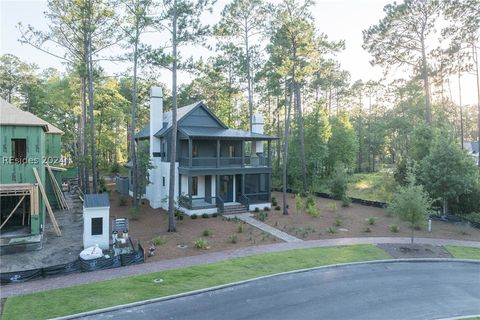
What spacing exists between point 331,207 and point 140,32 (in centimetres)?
2017

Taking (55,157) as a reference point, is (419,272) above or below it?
below

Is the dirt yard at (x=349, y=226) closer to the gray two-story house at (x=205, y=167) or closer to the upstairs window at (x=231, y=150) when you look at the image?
the gray two-story house at (x=205, y=167)

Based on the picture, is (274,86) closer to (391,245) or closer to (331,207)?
(331,207)

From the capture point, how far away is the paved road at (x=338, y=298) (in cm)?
1036

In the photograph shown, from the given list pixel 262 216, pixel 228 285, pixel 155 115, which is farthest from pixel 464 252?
pixel 155 115

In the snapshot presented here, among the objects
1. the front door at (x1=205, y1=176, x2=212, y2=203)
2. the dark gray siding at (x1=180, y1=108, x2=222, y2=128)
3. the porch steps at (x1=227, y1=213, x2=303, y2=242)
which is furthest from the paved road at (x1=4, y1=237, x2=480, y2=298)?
the dark gray siding at (x1=180, y1=108, x2=222, y2=128)

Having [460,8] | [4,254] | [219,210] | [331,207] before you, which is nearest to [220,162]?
[219,210]

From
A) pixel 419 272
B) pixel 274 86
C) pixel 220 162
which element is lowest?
pixel 419 272

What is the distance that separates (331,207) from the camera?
27.4 meters

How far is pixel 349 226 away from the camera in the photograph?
2222 cm

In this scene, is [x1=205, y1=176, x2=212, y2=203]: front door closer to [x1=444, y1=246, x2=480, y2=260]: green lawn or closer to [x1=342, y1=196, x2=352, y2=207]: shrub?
[x1=342, y1=196, x2=352, y2=207]: shrub

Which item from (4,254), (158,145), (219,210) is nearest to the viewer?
(4,254)

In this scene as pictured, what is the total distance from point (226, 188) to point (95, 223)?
1291cm

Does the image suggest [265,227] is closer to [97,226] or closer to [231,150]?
[231,150]
